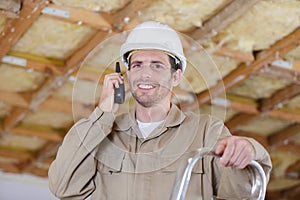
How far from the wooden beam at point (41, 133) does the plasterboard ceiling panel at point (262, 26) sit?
2.30 m

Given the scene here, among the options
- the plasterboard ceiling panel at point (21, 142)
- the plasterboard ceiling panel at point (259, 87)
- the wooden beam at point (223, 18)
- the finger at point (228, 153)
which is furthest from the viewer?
the plasterboard ceiling panel at point (21, 142)

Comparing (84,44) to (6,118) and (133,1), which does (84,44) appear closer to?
(133,1)

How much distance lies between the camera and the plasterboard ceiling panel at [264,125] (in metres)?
5.12

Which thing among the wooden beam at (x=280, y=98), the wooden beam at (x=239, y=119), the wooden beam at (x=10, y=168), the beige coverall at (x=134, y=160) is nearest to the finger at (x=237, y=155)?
the beige coverall at (x=134, y=160)

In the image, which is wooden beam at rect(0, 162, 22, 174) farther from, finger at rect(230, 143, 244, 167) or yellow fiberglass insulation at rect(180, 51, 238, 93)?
finger at rect(230, 143, 244, 167)

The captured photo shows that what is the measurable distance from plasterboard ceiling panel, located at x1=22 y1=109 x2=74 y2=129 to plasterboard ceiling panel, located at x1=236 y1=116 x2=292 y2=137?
1509mm

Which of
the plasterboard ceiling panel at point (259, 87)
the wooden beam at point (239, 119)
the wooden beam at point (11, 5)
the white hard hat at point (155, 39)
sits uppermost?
the wooden beam at point (11, 5)

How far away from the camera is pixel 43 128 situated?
17.8ft

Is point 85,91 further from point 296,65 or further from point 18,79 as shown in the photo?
point 18,79

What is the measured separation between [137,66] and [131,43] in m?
0.07

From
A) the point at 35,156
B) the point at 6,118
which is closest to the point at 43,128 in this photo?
the point at 6,118

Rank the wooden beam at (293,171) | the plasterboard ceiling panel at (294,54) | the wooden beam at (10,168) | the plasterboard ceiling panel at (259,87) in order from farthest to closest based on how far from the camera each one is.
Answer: the wooden beam at (10,168) < the wooden beam at (293,171) < the plasterboard ceiling panel at (259,87) < the plasterboard ceiling panel at (294,54)

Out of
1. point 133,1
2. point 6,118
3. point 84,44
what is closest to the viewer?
point 133,1

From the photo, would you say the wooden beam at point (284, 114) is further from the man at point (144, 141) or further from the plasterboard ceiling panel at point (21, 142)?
the man at point (144, 141)
